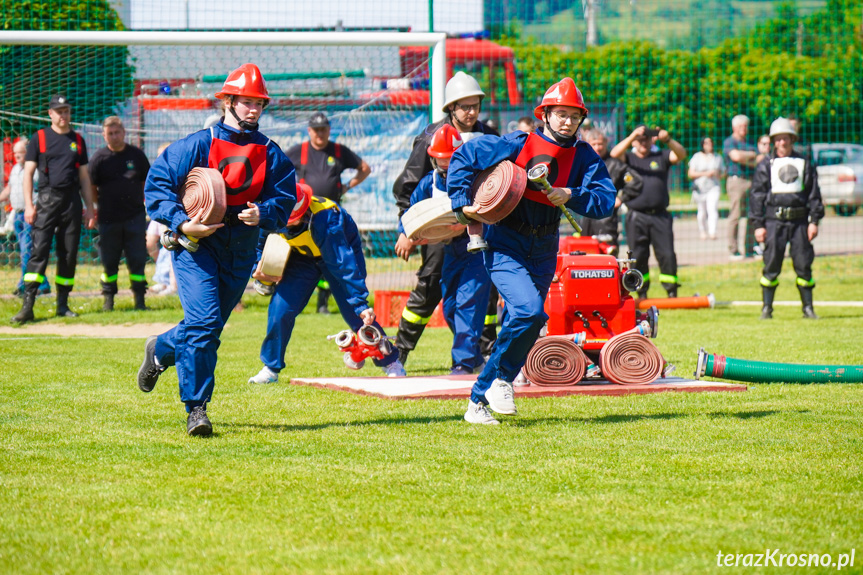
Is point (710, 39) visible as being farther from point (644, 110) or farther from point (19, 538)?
point (19, 538)

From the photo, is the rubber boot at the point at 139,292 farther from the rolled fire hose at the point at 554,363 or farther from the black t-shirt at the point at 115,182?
the rolled fire hose at the point at 554,363

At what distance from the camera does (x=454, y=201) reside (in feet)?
20.8

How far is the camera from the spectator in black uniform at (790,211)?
500 inches

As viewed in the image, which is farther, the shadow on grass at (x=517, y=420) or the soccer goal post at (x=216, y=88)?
the soccer goal post at (x=216, y=88)

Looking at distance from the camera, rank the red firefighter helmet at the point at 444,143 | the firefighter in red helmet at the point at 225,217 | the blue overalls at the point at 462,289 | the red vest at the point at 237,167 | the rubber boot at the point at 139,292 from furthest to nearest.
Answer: the rubber boot at the point at 139,292, the blue overalls at the point at 462,289, the red firefighter helmet at the point at 444,143, the red vest at the point at 237,167, the firefighter in red helmet at the point at 225,217

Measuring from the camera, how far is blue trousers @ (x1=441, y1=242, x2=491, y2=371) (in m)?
8.26

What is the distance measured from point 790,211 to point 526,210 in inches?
287

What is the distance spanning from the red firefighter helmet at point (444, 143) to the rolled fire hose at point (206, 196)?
2.13 metres

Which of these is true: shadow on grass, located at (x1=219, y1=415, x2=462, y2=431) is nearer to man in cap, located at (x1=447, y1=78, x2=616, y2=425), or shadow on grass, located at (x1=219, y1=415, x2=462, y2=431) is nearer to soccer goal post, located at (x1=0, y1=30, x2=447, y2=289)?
man in cap, located at (x1=447, y1=78, x2=616, y2=425)

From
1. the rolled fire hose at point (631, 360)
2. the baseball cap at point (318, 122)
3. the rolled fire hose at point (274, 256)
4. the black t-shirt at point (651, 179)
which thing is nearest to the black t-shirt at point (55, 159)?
the baseball cap at point (318, 122)

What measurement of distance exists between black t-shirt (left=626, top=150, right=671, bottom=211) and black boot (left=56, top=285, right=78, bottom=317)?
6764 mm

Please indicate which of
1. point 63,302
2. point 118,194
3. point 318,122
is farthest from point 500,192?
point 63,302

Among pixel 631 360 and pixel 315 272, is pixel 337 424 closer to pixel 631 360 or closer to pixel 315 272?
pixel 315 272

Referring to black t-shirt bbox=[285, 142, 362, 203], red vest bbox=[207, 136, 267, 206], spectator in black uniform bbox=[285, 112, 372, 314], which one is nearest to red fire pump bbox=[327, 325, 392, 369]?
red vest bbox=[207, 136, 267, 206]
